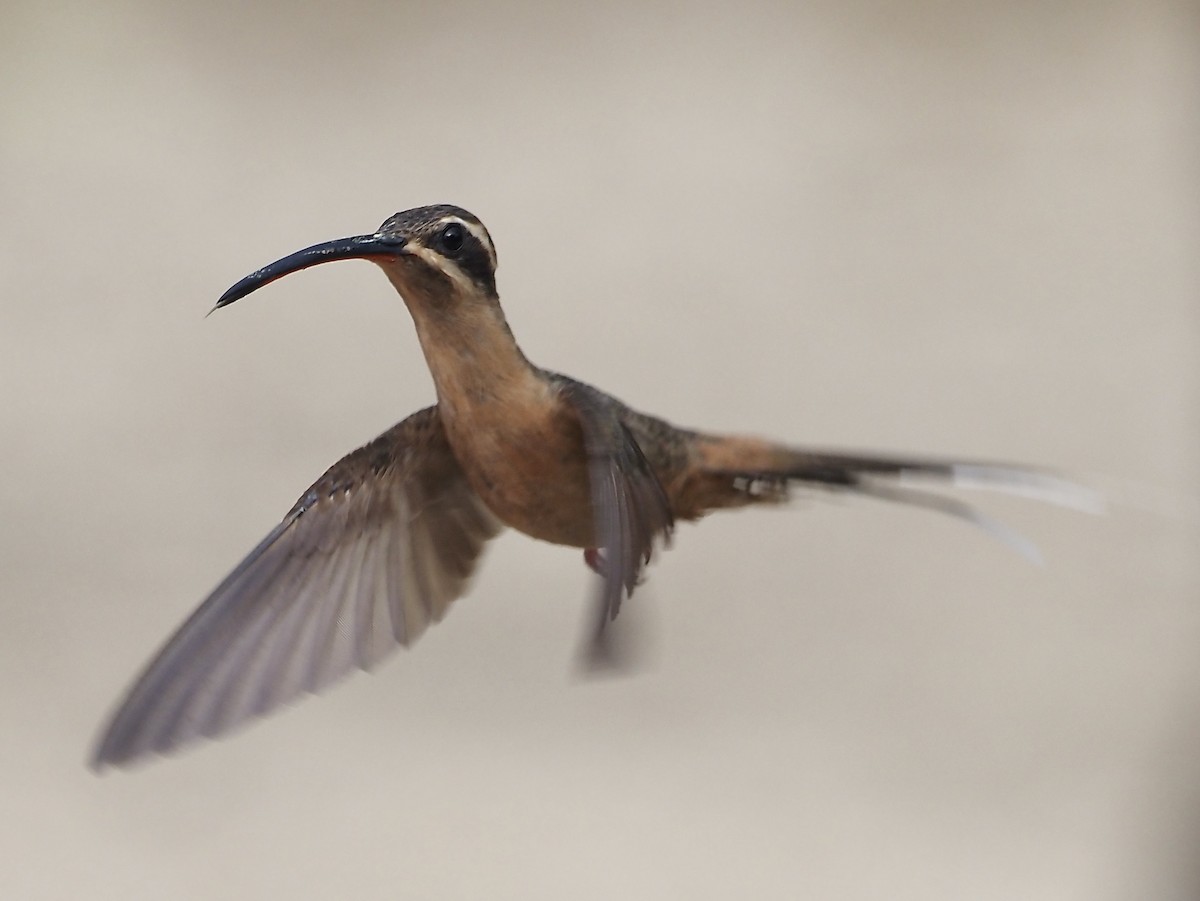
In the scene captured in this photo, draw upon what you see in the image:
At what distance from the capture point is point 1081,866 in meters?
2.82

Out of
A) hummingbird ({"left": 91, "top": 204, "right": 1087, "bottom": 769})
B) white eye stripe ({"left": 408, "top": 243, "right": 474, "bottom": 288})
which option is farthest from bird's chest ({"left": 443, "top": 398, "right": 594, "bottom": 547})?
white eye stripe ({"left": 408, "top": 243, "right": 474, "bottom": 288})

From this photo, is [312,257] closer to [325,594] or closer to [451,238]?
[451,238]

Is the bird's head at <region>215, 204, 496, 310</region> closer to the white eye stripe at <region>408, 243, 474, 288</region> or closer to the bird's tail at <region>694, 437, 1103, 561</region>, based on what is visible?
the white eye stripe at <region>408, 243, 474, 288</region>

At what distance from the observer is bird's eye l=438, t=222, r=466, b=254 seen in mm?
780

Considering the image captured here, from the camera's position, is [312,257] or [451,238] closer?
[312,257]

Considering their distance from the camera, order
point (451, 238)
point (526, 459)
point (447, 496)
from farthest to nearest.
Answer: point (447, 496)
point (526, 459)
point (451, 238)

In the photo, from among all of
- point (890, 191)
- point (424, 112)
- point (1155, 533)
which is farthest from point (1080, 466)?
point (424, 112)

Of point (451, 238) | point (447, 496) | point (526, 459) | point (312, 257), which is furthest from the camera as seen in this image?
point (447, 496)

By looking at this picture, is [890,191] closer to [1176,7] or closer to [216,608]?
[1176,7]

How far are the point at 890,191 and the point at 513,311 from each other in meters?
1.06

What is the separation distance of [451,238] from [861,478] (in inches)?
12.4

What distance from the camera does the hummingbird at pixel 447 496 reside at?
0.78 meters

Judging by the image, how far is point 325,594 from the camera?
1.01 metres

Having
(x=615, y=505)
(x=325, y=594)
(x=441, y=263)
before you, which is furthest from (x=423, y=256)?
(x=325, y=594)
